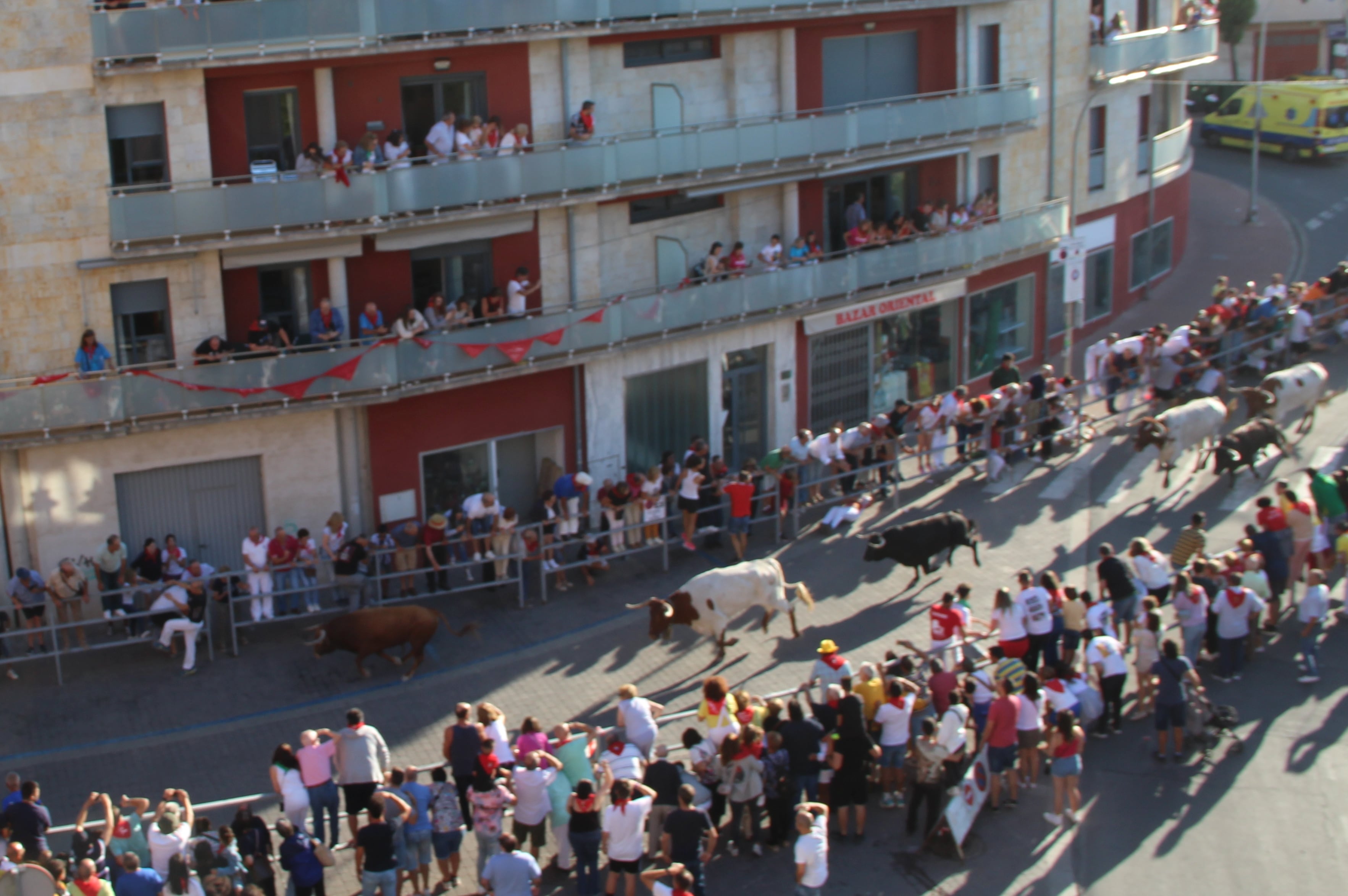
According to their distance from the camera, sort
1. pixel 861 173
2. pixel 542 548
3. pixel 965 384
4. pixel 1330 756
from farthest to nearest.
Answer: pixel 965 384 → pixel 861 173 → pixel 542 548 → pixel 1330 756

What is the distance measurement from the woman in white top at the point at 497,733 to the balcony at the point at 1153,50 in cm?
2686

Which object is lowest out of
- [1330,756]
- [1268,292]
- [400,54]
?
[1330,756]

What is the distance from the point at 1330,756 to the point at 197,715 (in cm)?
1409

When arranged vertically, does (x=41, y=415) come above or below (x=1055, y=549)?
above

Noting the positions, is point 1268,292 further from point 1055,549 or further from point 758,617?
point 758,617

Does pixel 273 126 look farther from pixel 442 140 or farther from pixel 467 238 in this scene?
pixel 467 238

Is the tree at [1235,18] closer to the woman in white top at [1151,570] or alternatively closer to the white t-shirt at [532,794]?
the woman in white top at [1151,570]

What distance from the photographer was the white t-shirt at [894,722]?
16.6m

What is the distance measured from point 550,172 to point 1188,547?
1185 cm

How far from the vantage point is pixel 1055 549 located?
24.7m

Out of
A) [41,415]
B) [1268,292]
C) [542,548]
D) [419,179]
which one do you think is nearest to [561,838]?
[542,548]

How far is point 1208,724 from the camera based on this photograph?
18672mm

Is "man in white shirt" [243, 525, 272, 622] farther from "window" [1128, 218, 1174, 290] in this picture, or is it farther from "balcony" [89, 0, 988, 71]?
"window" [1128, 218, 1174, 290]

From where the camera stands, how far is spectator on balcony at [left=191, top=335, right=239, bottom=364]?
23047 millimetres
